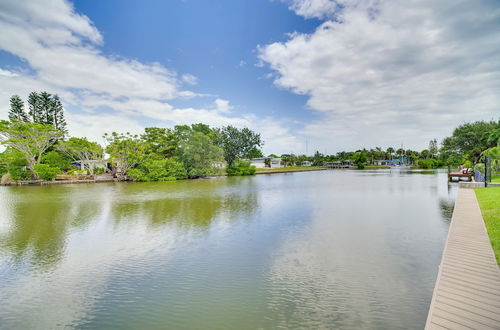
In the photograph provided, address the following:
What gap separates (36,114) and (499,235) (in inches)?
2190

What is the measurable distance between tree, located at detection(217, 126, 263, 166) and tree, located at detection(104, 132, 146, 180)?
19.8 m

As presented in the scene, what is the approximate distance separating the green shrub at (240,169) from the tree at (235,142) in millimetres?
4422

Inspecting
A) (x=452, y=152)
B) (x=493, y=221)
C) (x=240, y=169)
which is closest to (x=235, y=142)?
(x=240, y=169)

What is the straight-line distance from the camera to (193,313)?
4.41 m

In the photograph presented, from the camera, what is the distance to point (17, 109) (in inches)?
1634

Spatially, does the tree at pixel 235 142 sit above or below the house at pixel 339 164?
above

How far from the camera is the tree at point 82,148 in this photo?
32981 millimetres

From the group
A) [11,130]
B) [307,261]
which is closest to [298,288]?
[307,261]

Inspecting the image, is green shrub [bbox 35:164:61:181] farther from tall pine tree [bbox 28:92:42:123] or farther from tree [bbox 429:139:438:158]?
tree [bbox 429:139:438:158]

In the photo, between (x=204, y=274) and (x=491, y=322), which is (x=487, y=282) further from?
(x=204, y=274)

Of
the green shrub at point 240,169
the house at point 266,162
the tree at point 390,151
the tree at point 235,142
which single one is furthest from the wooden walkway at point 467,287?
the tree at point 390,151

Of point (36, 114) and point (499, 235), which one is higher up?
point (36, 114)

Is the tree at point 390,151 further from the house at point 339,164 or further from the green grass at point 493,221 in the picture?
the green grass at point 493,221

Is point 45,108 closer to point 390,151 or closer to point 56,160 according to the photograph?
point 56,160
